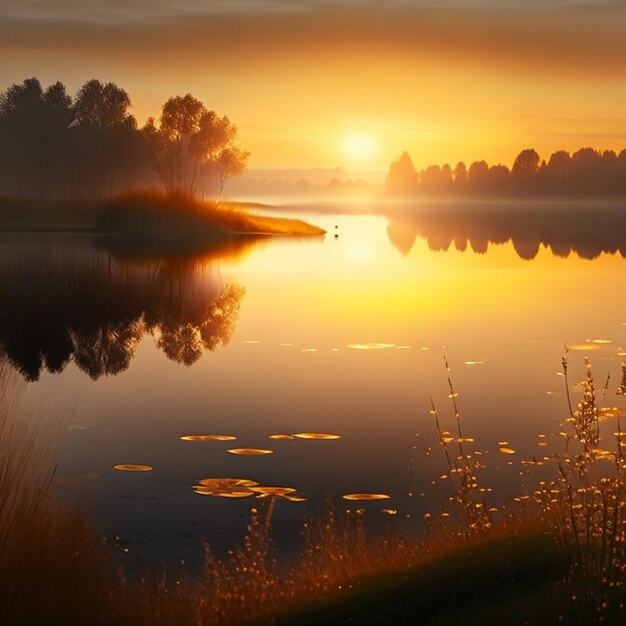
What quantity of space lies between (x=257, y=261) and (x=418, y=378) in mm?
46937

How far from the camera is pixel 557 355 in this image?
3034 cm

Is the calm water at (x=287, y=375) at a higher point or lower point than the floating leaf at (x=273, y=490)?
higher

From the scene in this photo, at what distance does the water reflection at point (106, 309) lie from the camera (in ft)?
100

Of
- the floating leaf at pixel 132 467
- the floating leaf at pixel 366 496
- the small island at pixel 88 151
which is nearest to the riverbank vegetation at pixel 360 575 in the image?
the floating leaf at pixel 366 496

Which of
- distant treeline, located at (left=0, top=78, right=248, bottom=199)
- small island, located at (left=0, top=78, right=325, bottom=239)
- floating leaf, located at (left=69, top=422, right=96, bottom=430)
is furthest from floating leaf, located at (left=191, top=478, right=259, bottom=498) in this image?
distant treeline, located at (left=0, top=78, right=248, bottom=199)

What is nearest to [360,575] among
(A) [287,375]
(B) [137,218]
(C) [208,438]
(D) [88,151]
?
(C) [208,438]

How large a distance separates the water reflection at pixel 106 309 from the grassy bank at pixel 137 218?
29749 millimetres

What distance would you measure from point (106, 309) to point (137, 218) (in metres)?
63.4

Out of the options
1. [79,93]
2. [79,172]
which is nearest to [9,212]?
[79,172]

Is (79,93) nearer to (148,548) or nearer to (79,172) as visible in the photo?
(79,172)

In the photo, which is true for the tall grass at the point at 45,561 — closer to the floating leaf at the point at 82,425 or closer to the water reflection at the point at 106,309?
the floating leaf at the point at 82,425

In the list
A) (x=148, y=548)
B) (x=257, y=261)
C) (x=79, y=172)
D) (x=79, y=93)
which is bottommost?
(x=148, y=548)

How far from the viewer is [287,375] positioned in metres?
27.3

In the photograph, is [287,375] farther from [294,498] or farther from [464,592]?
[464,592]
